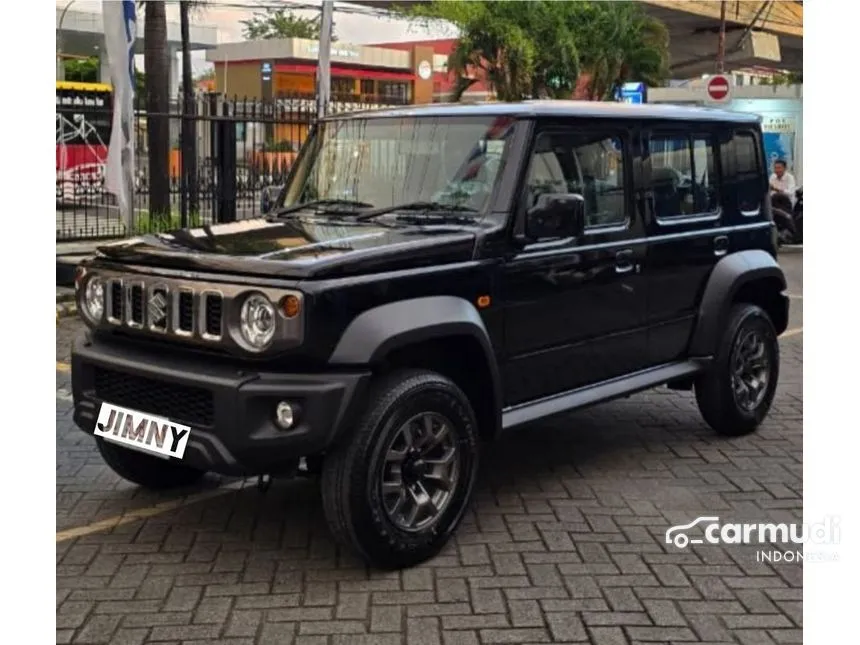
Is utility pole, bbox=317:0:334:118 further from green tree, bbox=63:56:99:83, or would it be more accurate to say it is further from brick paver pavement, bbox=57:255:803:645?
green tree, bbox=63:56:99:83

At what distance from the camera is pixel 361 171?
522cm

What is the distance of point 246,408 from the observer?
12.7 feet

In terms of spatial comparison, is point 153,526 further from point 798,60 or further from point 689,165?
point 798,60

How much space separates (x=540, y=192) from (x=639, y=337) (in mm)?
1134

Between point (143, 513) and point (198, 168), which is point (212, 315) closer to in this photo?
point (143, 513)

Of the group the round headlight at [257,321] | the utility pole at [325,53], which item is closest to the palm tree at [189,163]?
the utility pole at [325,53]

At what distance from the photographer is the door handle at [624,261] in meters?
5.28

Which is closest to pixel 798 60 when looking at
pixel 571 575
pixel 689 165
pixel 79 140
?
pixel 79 140

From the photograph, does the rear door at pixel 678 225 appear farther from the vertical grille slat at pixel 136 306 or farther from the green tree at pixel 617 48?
the green tree at pixel 617 48

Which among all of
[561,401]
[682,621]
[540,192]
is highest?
[540,192]

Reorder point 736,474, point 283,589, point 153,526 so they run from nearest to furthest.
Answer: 1. point 283,589
2. point 153,526
3. point 736,474

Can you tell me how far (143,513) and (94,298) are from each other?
3.60 ft

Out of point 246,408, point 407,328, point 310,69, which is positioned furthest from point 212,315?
point 310,69

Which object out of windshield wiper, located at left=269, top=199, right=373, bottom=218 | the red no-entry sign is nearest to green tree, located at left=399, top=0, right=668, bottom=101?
the red no-entry sign
